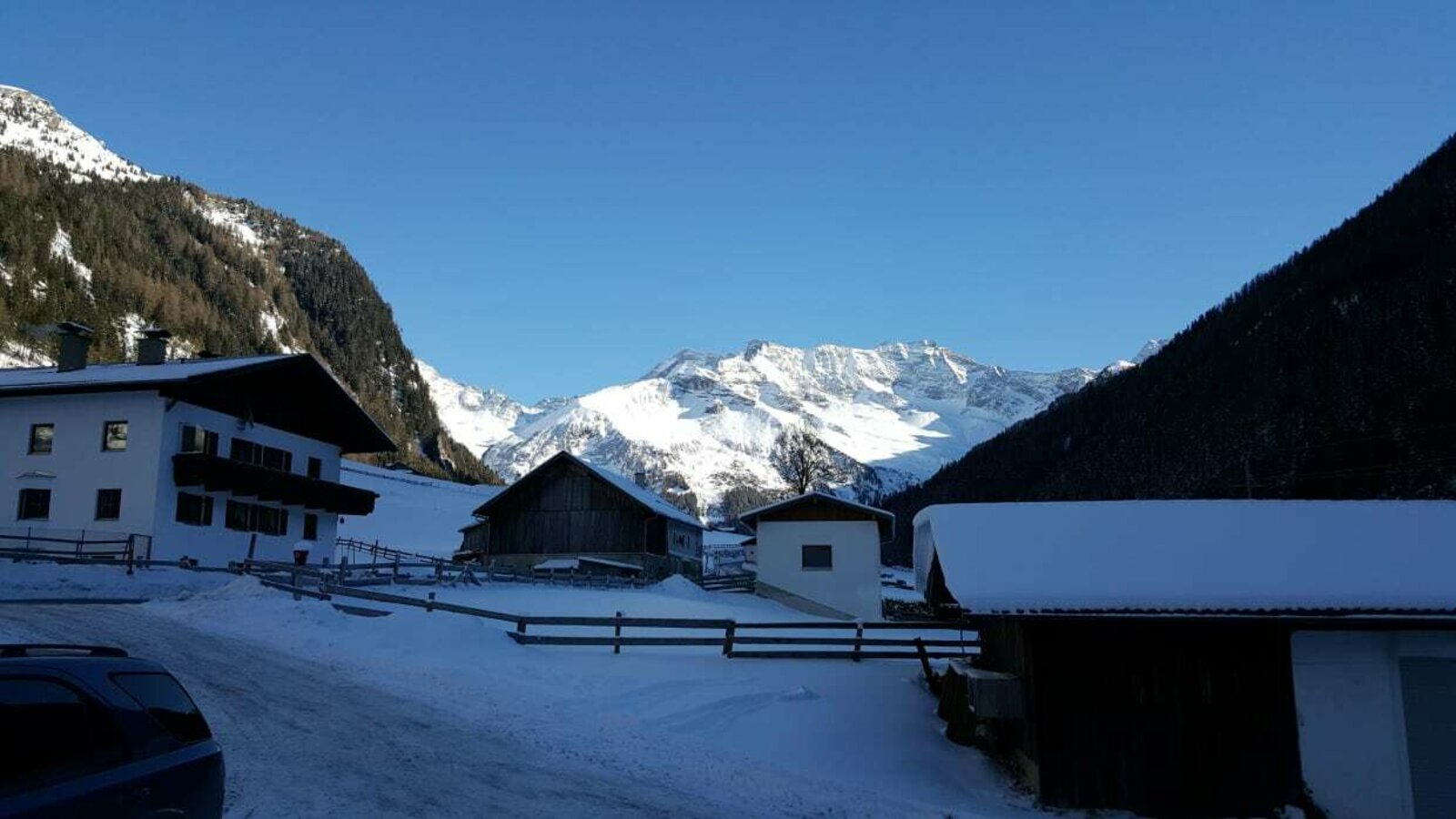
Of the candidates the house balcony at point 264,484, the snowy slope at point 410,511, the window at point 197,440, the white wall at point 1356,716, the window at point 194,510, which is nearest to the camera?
the white wall at point 1356,716

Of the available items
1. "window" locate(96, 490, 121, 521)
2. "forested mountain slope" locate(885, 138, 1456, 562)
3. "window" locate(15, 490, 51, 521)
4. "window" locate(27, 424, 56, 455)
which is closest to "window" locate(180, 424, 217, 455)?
"window" locate(96, 490, 121, 521)

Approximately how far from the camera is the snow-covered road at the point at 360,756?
35.6ft

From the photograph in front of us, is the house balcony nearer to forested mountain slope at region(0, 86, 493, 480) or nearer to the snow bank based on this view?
the snow bank

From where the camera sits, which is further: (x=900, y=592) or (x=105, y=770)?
(x=900, y=592)

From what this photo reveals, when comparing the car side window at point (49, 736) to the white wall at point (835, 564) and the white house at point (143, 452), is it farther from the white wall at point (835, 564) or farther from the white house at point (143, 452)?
the white wall at point (835, 564)

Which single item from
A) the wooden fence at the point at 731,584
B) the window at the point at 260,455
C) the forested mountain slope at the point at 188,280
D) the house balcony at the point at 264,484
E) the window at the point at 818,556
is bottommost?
the wooden fence at the point at 731,584

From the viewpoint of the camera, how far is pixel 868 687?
2125 centimetres

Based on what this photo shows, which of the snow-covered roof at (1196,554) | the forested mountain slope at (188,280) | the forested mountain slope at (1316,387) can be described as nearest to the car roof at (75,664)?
the snow-covered roof at (1196,554)

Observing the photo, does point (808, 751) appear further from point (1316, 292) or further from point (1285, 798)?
point (1316, 292)

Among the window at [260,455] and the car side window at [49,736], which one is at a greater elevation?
the window at [260,455]

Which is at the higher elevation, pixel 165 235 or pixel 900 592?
pixel 165 235

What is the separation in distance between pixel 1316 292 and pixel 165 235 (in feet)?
522

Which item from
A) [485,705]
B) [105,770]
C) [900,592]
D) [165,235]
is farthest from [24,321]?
[105,770]

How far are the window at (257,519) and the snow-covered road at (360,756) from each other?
81.7ft
